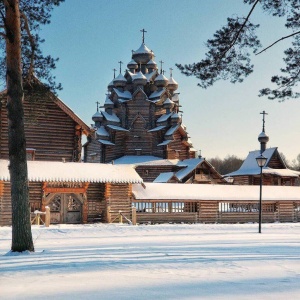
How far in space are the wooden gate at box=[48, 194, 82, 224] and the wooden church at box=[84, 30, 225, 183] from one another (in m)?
20.0

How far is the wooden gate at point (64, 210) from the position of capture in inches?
995

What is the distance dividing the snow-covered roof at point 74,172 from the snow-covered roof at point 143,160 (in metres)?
19.0

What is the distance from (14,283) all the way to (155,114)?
4419cm

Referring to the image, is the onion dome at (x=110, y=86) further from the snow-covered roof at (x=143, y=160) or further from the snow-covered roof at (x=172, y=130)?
the snow-covered roof at (x=143, y=160)

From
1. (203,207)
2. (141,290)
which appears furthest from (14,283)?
(203,207)

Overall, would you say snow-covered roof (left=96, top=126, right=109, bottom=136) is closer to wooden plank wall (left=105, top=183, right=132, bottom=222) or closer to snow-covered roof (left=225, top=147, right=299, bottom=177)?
snow-covered roof (left=225, top=147, right=299, bottom=177)

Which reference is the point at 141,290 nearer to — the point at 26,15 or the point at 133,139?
the point at 26,15

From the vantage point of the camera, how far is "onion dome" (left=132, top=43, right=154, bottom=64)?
180ft

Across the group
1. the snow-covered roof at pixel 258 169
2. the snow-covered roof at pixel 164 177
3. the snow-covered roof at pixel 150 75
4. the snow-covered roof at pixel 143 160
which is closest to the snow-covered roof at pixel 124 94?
the snow-covered roof at pixel 150 75

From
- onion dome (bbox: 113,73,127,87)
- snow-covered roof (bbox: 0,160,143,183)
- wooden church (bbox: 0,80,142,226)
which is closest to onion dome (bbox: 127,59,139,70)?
onion dome (bbox: 113,73,127,87)

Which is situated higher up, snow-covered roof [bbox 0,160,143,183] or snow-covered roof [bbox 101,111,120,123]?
snow-covered roof [bbox 101,111,120,123]

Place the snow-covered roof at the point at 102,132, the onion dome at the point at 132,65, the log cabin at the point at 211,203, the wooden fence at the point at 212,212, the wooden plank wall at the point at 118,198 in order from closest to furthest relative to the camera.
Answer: the wooden plank wall at the point at 118,198 < the wooden fence at the point at 212,212 < the log cabin at the point at 211,203 < the snow-covered roof at the point at 102,132 < the onion dome at the point at 132,65

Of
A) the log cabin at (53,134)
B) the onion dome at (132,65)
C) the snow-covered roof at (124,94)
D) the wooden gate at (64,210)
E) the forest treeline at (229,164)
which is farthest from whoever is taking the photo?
the forest treeline at (229,164)

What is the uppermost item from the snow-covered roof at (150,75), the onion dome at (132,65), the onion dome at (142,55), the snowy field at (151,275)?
the onion dome at (142,55)
